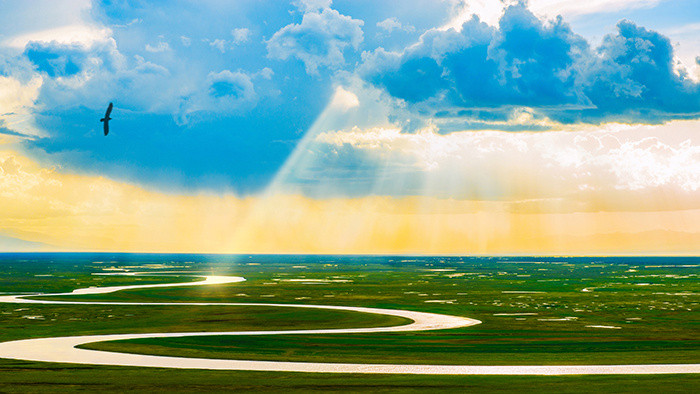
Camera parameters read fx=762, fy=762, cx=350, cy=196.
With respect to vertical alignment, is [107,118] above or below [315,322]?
above

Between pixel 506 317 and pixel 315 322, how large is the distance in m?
14.1

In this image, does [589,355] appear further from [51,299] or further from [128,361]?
[51,299]

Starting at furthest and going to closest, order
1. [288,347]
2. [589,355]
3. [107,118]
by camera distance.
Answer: [107,118] → [288,347] → [589,355]

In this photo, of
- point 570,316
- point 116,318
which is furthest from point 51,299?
point 570,316

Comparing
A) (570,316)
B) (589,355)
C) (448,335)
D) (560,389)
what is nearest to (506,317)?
(570,316)

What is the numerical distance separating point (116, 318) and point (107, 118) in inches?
614

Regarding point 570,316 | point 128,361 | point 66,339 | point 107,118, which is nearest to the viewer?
point 128,361

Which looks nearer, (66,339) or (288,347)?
(288,347)

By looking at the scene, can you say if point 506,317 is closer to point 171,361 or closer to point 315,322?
point 315,322

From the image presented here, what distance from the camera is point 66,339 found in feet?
138

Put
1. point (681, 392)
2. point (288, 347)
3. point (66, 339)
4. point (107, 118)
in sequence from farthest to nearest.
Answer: point (107, 118) → point (66, 339) → point (288, 347) → point (681, 392)

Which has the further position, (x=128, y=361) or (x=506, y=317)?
(x=506, y=317)

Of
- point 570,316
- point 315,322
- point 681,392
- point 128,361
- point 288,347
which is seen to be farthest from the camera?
point 570,316

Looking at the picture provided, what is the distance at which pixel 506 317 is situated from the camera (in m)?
55.5
